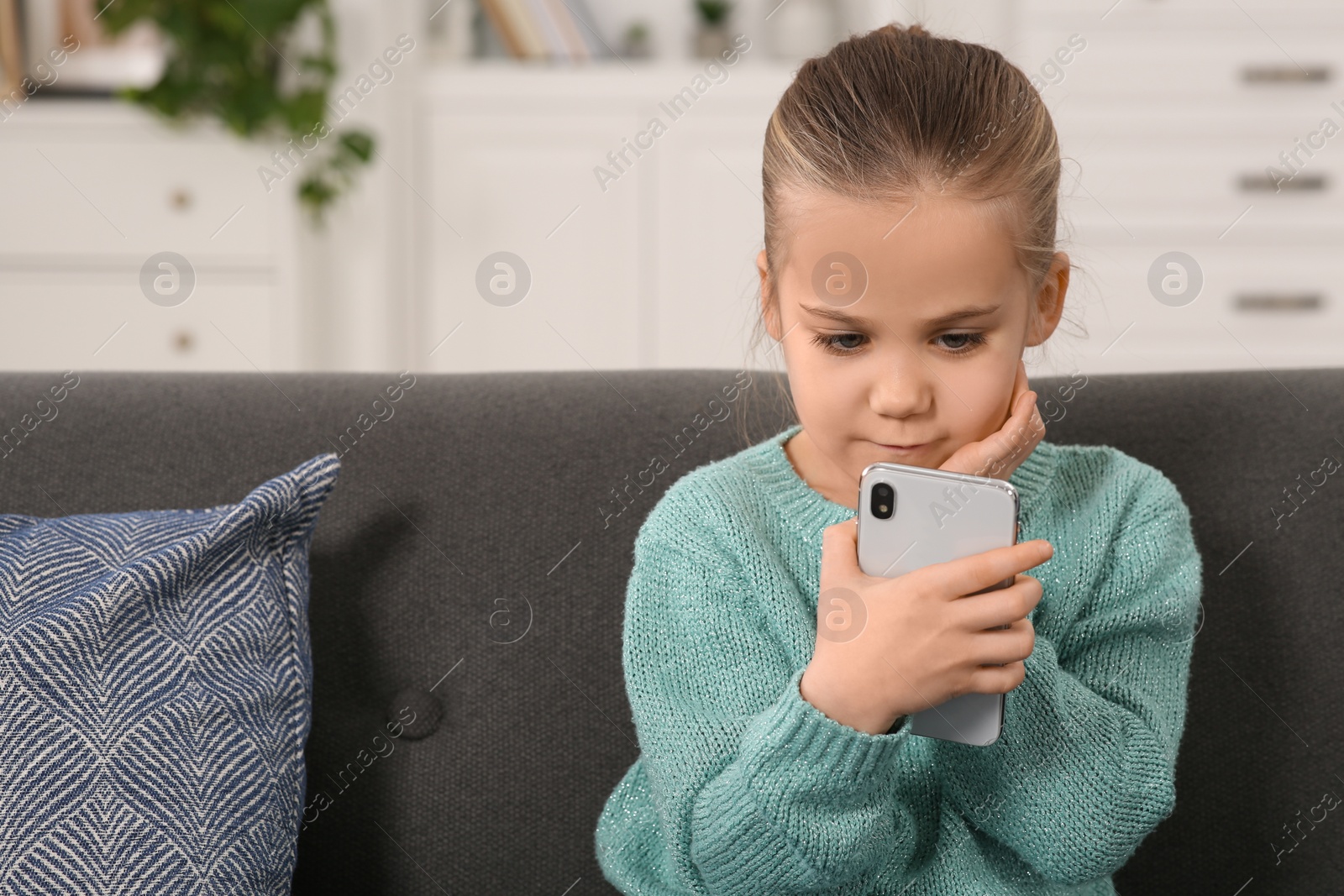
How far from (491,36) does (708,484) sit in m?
2.28

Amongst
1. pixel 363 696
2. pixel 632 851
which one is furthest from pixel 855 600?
pixel 363 696

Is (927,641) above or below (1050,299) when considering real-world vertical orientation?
below

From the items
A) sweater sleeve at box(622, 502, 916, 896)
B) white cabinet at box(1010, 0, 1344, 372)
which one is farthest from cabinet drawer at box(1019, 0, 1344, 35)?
sweater sleeve at box(622, 502, 916, 896)

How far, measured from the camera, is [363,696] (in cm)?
99

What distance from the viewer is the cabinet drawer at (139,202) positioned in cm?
242

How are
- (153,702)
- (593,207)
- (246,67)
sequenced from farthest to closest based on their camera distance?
(593,207) < (246,67) < (153,702)

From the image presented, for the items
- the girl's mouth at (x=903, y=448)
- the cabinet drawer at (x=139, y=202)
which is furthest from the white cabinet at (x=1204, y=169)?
the girl's mouth at (x=903, y=448)

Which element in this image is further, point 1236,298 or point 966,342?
point 1236,298

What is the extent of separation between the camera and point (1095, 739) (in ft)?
2.49

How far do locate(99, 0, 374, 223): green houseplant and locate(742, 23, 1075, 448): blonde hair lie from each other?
1842mm

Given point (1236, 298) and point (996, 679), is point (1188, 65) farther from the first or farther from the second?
point (996, 679)

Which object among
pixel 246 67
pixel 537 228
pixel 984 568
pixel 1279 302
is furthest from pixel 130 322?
pixel 1279 302

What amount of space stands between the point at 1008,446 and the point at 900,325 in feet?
0.39

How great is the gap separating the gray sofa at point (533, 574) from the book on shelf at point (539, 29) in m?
1.81
